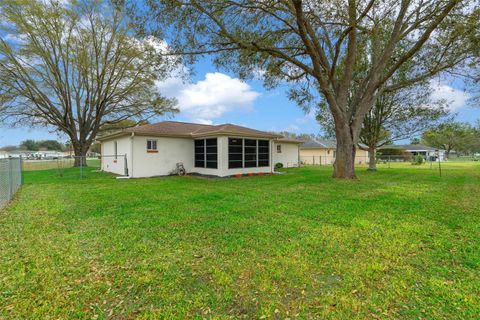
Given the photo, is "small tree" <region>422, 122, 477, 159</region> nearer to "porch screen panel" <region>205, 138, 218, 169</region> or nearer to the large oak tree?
the large oak tree

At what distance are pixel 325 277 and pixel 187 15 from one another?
8543 millimetres

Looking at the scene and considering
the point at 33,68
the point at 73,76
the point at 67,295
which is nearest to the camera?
the point at 67,295

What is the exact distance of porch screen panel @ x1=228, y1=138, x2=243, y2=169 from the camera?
520 inches

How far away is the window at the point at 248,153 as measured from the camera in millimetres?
13334

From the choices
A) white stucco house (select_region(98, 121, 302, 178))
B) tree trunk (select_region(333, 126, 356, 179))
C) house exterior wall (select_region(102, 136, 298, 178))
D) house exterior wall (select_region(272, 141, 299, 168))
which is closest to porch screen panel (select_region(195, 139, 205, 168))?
white stucco house (select_region(98, 121, 302, 178))

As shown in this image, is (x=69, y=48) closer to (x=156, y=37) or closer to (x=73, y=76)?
(x=73, y=76)

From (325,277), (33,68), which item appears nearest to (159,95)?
(33,68)

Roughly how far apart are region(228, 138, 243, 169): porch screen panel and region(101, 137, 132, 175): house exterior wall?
5.21 meters

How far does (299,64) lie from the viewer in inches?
422

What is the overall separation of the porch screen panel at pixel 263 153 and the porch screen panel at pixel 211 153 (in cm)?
289

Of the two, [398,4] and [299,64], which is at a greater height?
[398,4]

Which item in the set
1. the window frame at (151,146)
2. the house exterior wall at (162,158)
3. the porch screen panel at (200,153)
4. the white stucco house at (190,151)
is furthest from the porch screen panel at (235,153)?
the window frame at (151,146)

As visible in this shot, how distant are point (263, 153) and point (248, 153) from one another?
1.26 m

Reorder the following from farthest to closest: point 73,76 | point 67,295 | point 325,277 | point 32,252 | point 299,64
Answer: point 73,76 < point 299,64 < point 32,252 < point 325,277 < point 67,295
